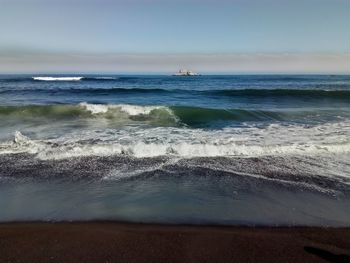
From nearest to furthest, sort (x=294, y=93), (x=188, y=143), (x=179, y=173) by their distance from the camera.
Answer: (x=179, y=173) → (x=188, y=143) → (x=294, y=93)

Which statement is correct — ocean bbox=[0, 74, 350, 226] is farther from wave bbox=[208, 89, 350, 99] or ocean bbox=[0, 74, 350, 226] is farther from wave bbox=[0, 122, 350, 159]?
wave bbox=[208, 89, 350, 99]

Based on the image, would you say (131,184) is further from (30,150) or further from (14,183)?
(30,150)

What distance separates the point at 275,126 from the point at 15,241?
34.2ft

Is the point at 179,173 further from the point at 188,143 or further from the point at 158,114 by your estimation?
the point at 158,114

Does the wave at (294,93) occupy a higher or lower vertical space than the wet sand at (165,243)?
higher

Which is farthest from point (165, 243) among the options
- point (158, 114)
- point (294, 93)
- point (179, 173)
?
point (294, 93)

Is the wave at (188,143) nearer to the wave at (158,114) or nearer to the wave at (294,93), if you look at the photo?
the wave at (158,114)

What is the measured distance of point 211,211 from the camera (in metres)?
5.25

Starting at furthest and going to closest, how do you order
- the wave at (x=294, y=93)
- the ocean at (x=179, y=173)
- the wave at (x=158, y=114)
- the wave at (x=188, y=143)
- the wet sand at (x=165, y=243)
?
the wave at (x=294, y=93) < the wave at (x=158, y=114) < the wave at (x=188, y=143) < the ocean at (x=179, y=173) < the wet sand at (x=165, y=243)

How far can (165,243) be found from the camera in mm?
4277

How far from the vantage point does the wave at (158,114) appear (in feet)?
50.1

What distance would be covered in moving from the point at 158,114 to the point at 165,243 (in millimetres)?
12581

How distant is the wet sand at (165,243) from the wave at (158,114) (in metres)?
9.59

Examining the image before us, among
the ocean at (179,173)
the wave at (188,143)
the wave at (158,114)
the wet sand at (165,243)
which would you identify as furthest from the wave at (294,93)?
the wet sand at (165,243)
